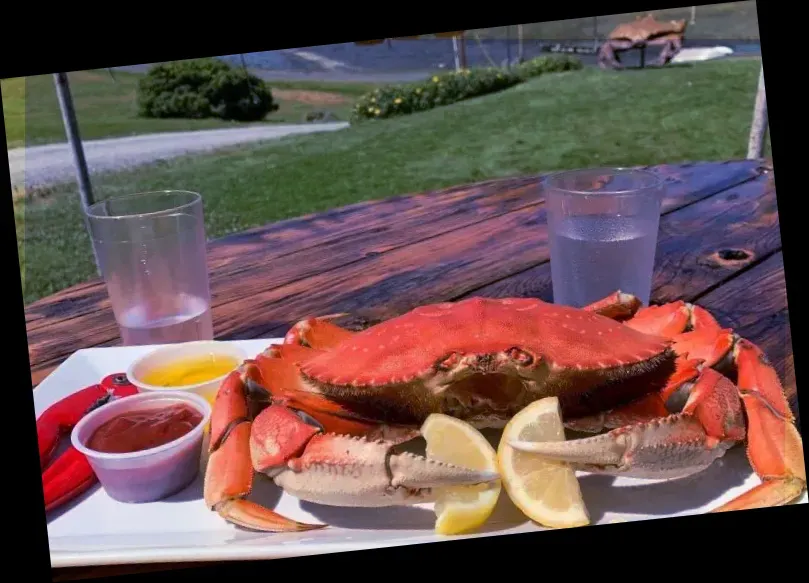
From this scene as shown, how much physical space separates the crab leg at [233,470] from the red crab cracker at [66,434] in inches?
7.2

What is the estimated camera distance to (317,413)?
0.96m

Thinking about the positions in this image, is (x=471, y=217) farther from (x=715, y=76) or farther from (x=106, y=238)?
(x=715, y=76)

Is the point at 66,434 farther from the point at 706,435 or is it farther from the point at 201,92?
the point at 201,92

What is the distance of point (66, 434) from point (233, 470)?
331 millimetres

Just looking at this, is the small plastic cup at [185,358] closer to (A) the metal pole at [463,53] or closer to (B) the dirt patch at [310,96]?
(A) the metal pole at [463,53]

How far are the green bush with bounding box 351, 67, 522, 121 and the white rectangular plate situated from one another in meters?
3.12

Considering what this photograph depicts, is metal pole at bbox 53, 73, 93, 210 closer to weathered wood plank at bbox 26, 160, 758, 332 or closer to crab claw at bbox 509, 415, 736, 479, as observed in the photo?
weathered wood plank at bbox 26, 160, 758, 332

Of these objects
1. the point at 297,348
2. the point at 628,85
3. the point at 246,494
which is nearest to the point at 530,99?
the point at 628,85

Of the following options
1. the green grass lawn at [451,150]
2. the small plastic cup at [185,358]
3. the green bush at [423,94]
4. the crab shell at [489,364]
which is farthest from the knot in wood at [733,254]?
the green bush at [423,94]

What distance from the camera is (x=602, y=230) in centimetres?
112

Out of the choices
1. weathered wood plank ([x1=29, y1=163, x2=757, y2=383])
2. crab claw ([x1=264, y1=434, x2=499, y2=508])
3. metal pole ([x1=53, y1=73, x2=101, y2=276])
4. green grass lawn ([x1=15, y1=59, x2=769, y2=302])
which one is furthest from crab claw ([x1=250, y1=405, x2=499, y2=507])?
green grass lawn ([x1=15, y1=59, x2=769, y2=302])

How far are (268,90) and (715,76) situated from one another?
114 inches

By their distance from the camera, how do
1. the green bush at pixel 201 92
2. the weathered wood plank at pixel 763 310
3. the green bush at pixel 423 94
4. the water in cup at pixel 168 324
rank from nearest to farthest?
the weathered wood plank at pixel 763 310
the water in cup at pixel 168 324
the green bush at pixel 201 92
the green bush at pixel 423 94

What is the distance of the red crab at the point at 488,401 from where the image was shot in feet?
2.64
